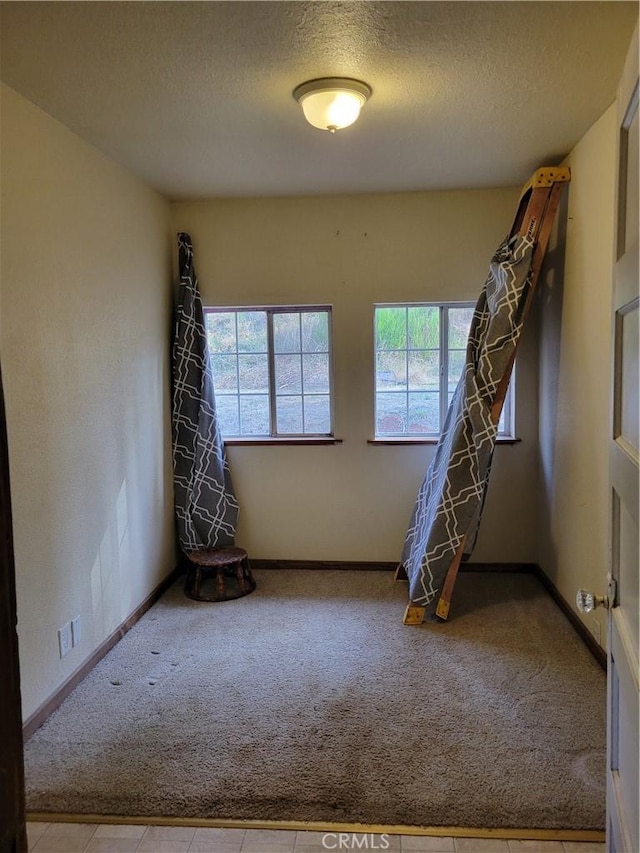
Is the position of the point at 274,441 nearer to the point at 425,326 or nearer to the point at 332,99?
the point at 425,326

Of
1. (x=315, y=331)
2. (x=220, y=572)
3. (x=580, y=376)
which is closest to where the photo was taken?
(x=580, y=376)

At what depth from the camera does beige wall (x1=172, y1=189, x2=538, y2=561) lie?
3.74 metres

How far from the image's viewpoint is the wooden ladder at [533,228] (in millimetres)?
3025

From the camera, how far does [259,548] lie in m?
4.06

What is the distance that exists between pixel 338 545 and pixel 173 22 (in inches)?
120

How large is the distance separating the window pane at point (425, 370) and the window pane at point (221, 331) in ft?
3.90

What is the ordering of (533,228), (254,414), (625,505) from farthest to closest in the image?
(254,414), (533,228), (625,505)

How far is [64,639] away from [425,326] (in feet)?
8.80

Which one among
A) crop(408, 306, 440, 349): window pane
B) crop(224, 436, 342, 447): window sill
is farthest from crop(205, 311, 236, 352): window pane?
crop(408, 306, 440, 349): window pane

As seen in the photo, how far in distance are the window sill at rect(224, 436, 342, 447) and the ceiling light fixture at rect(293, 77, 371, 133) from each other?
202 cm

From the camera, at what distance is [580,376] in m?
2.95

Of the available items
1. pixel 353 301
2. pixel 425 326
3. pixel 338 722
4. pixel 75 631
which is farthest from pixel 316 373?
pixel 338 722

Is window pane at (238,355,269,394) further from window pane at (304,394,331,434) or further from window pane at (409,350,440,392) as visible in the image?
window pane at (409,350,440,392)

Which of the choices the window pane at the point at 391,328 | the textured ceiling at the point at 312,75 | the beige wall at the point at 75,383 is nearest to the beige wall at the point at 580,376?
the textured ceiling at the point at 312,75
